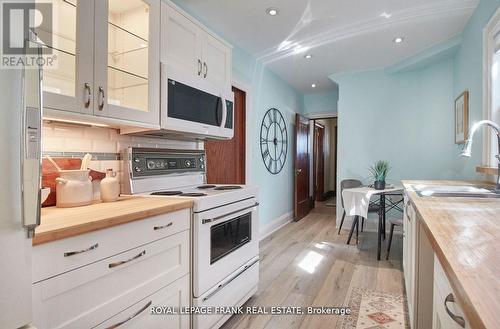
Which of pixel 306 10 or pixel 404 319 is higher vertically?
pixel 306 10

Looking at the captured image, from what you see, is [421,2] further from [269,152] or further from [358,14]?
[269,152]

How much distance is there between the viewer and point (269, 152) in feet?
13.9

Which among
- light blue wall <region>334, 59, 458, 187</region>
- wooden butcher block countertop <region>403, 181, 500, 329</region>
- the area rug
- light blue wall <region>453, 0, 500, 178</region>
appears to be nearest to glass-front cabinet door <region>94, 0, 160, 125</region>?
wooden butcher block countertop <region>403, 181, 500, 329</region>

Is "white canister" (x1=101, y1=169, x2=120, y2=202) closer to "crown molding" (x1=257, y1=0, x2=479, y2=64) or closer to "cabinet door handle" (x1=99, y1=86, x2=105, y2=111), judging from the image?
"cabinet door handle" (x1=99, y1=86, x2=105, y2=111)

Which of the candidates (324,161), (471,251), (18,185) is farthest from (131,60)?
(324,161)

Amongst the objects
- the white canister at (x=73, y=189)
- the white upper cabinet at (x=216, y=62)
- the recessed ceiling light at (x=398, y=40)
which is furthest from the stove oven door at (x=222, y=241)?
the recessed ceiling light at (x=398, y=40)

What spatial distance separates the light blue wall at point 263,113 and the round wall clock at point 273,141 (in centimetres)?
10

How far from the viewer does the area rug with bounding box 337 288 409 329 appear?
6.20 ft

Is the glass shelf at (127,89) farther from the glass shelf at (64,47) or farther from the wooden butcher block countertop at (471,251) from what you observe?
the wooden butcher block countertop at (471,251)

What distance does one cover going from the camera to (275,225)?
436cm

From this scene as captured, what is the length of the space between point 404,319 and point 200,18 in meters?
3.02

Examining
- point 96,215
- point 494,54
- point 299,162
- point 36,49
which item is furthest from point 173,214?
point 299,162

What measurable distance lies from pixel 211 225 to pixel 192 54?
125 centimetres

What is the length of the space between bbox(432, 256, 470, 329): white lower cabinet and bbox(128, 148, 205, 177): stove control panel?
1670 mm
